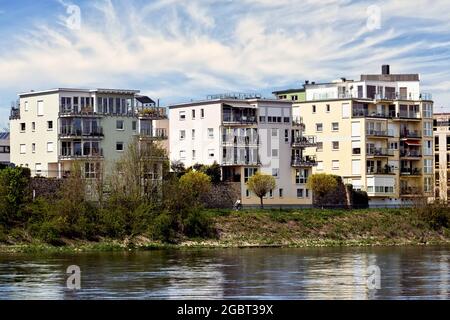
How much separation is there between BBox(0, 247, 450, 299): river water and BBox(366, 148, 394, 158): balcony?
199ft

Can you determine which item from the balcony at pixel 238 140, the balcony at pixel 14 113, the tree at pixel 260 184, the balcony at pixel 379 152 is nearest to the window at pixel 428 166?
the balcony at pixel 379 152

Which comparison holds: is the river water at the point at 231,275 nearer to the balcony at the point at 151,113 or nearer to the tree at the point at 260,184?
the tree at the point at 260,184

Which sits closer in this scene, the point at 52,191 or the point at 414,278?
the point at 414,278

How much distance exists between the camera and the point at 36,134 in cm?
13538

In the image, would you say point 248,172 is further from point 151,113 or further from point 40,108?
point 40,108

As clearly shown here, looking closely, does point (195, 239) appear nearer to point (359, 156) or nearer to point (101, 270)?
point (101, 270)

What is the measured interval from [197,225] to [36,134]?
31.9 m

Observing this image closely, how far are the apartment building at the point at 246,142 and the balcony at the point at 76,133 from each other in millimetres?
16686

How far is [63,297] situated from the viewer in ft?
187

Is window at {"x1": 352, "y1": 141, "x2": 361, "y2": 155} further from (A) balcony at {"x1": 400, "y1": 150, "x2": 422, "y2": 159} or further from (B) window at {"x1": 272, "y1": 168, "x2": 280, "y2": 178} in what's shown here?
(B) window at {"x1": 272, "y1": 168, "x2": 280, "y2": 178}

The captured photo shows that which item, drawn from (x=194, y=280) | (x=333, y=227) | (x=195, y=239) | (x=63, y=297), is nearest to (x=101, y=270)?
(x=194, y=280)

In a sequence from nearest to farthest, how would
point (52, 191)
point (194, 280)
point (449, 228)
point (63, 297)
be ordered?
point (63, 297) → point (194, 280) → point (52, 191) → point (449, 228)

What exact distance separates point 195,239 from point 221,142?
35.8m

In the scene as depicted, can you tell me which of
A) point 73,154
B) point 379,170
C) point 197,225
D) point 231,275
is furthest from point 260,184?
A: point 231,275
